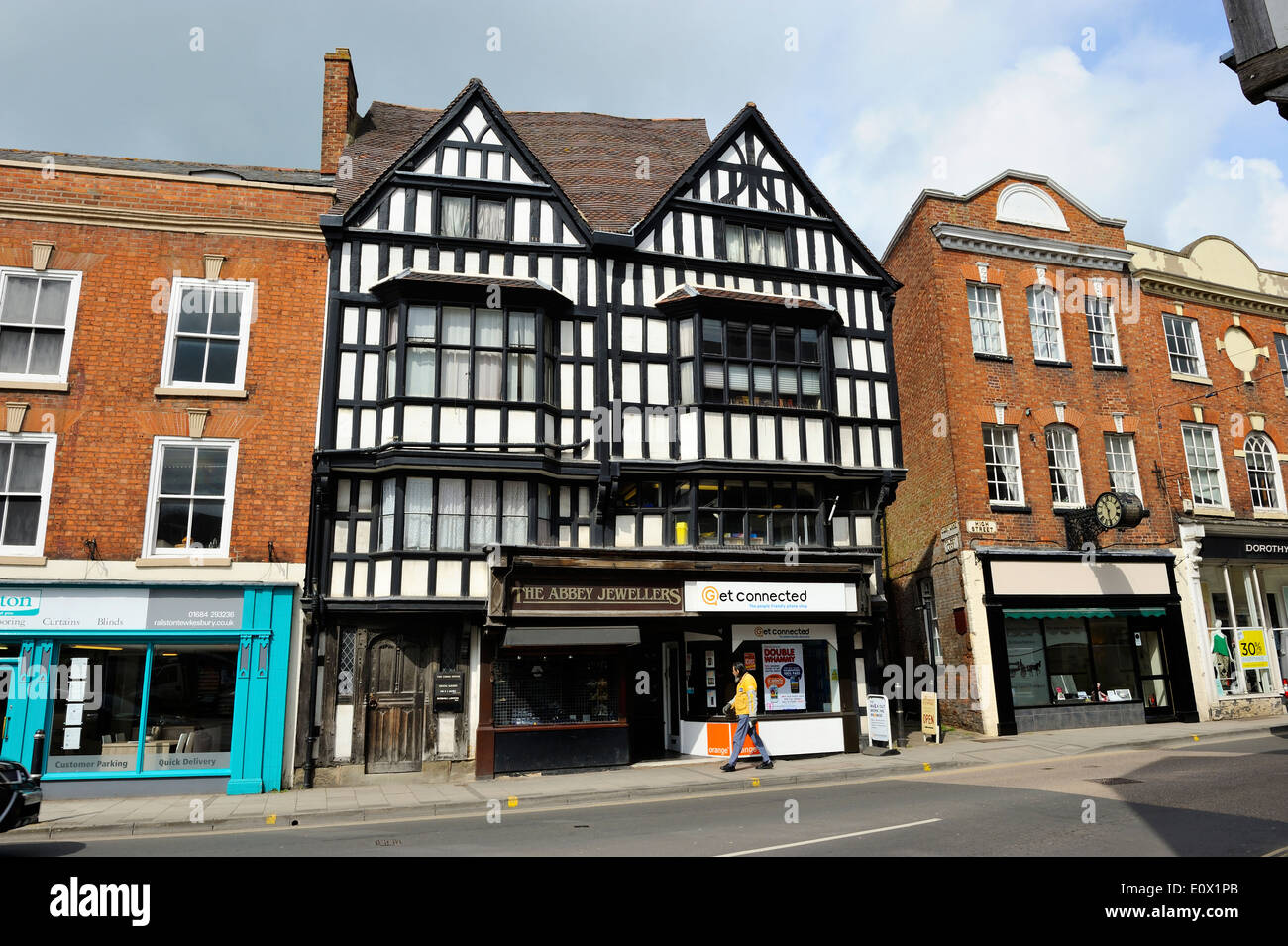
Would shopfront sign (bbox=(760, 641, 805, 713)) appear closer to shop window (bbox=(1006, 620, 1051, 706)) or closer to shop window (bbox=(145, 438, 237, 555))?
shop window (bbox=(1006, 620, 1051, 706))

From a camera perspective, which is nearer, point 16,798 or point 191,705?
point 16,798

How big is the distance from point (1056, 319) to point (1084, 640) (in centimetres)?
843

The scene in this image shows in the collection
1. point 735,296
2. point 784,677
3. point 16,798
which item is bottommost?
point 16,798

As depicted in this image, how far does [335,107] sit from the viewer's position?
63.3 feet

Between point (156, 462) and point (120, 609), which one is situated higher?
point (156, 462)

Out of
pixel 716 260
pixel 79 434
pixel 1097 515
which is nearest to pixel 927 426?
pixel 1097 515

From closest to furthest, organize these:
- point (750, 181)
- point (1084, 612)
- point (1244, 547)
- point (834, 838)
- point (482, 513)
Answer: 1. point (834, 838)
2. point (482, 513)
3. point (750, 181)
4. point (1084, 612)
5. point (1244, 547)

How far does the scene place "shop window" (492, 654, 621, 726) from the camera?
53.0 ft

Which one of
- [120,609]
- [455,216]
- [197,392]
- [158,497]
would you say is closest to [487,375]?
[455,216]

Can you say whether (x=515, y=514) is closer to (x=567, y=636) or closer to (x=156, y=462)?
(x=567, y=636)

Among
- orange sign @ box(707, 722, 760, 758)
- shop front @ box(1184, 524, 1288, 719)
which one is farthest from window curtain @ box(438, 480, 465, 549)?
shop front @ box(1184, 524, 1288, 719)

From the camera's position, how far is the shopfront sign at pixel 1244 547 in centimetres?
2167

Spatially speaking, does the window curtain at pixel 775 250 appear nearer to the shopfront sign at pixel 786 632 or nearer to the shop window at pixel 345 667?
the shopfront sign at pixel 786 632

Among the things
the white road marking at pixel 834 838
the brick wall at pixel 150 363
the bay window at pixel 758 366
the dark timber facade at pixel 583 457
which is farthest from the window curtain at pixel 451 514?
the white road marking at pixel 834 838
